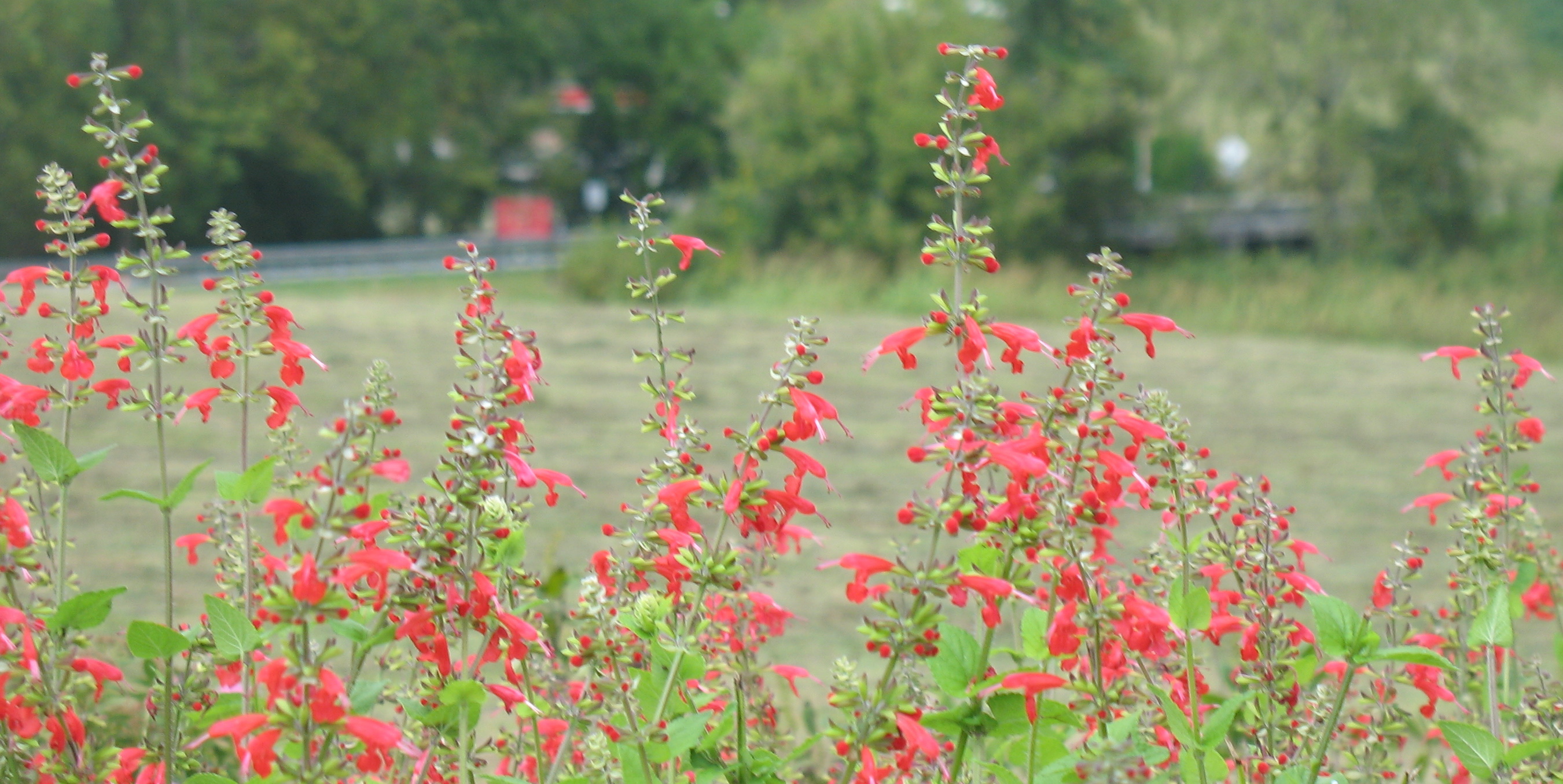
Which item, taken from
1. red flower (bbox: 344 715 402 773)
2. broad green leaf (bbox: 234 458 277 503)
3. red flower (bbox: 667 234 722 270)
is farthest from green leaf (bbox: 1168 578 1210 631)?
broad green leaf (bbox: 234 458 277 503)

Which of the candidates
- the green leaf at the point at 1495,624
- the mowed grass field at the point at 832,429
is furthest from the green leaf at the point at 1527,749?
the mowed grass field at the point at 832,429

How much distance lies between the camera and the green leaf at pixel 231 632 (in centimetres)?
166

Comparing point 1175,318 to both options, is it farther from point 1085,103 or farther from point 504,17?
point 504,17

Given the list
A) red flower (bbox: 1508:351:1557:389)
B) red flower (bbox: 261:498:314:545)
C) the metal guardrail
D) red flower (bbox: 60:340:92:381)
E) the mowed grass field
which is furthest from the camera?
the metal guardrail

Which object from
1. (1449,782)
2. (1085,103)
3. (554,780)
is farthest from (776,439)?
(1085,103)

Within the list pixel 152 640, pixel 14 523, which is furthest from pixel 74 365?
pixel 152 640

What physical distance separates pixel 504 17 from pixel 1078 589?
110 feet

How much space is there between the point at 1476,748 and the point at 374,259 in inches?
1063

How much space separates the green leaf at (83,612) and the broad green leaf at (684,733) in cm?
66

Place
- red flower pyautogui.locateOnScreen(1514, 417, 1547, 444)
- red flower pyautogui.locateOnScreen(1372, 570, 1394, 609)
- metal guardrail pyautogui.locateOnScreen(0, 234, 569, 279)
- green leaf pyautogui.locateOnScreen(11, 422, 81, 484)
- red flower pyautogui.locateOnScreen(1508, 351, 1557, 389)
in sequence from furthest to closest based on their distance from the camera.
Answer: metal guardrail pyautogui.locateOnScreen(0, 234, 569, 279), red flower pyautogui.locateOnScreen(1514, 417, 1547, 444), red flower pyautogui.locateOnScreen(1508, 351, 1557, 389), red flower pyautogui.locateOnScreen(1372, 570, 1394, 609), green leaf pyautogui.locateOnScreen(11, 422, 81, 484)

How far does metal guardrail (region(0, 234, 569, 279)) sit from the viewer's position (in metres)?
25.8

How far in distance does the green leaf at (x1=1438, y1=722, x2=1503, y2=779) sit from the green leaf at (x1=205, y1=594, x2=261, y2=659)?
1476 millimetres

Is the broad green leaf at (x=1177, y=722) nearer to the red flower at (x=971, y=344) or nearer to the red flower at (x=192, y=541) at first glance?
the red flower at (x=971, y=344)

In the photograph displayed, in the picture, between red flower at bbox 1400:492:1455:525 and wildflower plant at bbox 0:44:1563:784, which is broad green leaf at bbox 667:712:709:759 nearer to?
wildflower plant at bbox 0:44:1563:784
